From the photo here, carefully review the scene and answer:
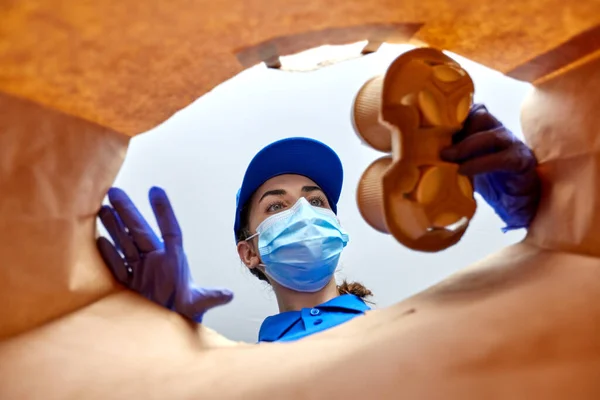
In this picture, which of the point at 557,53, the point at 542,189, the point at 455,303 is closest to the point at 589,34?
the point at 557,53

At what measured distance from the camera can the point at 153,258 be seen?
0.71 m

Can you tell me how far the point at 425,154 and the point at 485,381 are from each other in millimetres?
219

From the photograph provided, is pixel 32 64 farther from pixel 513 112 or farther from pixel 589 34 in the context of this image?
pixel 513 112

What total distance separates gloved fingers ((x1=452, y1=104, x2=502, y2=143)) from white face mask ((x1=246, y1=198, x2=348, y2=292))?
1.35 ft

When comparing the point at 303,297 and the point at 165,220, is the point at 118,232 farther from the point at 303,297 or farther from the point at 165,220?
the point at 303,297

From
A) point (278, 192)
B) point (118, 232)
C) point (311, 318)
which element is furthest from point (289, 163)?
point (118, 232)

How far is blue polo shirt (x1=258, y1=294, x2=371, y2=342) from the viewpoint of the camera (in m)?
0.91

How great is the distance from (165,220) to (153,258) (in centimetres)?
5

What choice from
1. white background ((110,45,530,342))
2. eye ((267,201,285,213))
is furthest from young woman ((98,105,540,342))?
white background ((110,45,530,342))

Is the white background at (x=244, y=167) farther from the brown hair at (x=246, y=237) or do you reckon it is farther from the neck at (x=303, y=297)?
the neck at (x=303, y=297)

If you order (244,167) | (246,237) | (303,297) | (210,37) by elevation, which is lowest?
(303,297)

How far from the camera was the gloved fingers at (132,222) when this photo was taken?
736 millimetres

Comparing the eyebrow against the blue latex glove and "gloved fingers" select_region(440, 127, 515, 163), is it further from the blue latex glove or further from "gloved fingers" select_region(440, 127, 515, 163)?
"gloved fingers" select_region(440, 127, 515, 163)

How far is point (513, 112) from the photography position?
1183mm
